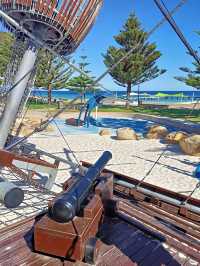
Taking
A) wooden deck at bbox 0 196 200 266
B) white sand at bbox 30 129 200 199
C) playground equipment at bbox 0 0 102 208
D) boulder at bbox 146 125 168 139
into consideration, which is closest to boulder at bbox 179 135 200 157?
white sand at bbox 30 129 200 199

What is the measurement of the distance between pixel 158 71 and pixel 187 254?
4281 cm

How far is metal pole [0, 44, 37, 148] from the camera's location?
7746 mm

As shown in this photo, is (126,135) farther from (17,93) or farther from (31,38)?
(31,38)

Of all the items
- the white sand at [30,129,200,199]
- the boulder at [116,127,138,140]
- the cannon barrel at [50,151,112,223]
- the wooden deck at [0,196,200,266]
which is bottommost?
the white sand at [30,129,200,199]

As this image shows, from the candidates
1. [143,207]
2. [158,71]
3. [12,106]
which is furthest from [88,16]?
[158,71]

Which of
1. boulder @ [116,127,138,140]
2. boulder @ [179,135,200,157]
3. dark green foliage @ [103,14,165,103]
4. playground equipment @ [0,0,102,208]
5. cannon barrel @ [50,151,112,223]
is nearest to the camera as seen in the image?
cannon barrel @ [50,151,112,223]

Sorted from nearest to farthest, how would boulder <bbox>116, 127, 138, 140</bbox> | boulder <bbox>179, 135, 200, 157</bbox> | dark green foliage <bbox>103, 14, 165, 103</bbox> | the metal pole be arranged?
the metal pole
boulder <bbox>179, 135, 200, 157</bbox>
boulder <bbox>116, 127, 138, 140</bbox>
dark green foliage <bbox>103, 14, 165, 103</bbox>

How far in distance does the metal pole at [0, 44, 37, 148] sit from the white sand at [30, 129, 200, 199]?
1.86 m

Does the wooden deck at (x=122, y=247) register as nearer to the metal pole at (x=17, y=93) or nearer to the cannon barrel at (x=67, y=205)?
the cannon barrel at (x=67, y=205)

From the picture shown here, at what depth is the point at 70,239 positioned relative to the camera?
3.40 metres

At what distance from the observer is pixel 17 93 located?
25.5 feet

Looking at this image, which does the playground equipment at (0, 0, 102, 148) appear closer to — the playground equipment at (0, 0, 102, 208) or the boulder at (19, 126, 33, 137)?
the playground equipment at (0, 0, 102, 208)

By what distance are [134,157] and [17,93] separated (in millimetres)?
7943

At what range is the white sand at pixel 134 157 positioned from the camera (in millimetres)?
10773
